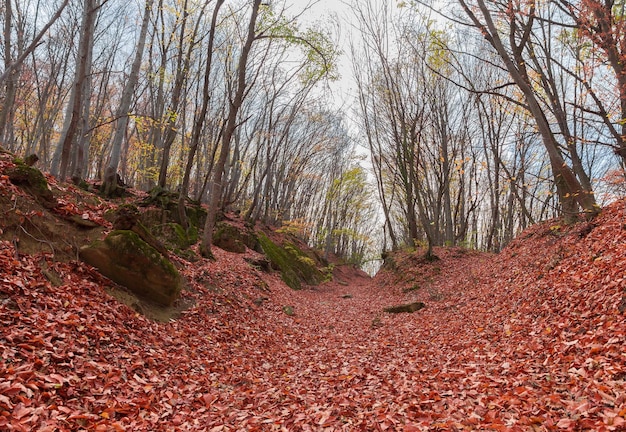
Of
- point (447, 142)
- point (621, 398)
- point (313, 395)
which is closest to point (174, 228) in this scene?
point (313, 395)

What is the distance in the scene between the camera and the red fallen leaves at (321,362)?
3096 mm

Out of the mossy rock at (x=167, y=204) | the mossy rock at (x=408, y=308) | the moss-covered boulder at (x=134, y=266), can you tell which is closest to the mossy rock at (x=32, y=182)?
the moss-covered boulder at (x=134, y=266)

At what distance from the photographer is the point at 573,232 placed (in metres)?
7.88

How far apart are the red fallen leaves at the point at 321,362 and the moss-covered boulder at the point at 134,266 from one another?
30 centimetres

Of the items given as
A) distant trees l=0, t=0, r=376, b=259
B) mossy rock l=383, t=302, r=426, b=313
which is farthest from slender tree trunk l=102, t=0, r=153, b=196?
mossy rock l=383, t=302, r=426, b=313

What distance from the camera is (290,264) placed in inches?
727

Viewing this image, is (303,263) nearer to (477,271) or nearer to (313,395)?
(477,271)

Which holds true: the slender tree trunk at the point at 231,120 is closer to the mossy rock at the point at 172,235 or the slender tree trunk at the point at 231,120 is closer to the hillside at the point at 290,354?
the mossy rock at the point at 172,235

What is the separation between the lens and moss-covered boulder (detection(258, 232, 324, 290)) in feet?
52.9

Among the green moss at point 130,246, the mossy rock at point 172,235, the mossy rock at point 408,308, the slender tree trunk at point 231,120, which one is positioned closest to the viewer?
the green moss at point 130,246

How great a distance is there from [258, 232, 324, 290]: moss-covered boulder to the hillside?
761cm

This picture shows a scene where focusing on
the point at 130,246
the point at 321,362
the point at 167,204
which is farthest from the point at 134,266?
the point at 167,204

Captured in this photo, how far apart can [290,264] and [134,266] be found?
12.8m

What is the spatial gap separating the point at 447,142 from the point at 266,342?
1641 cm
